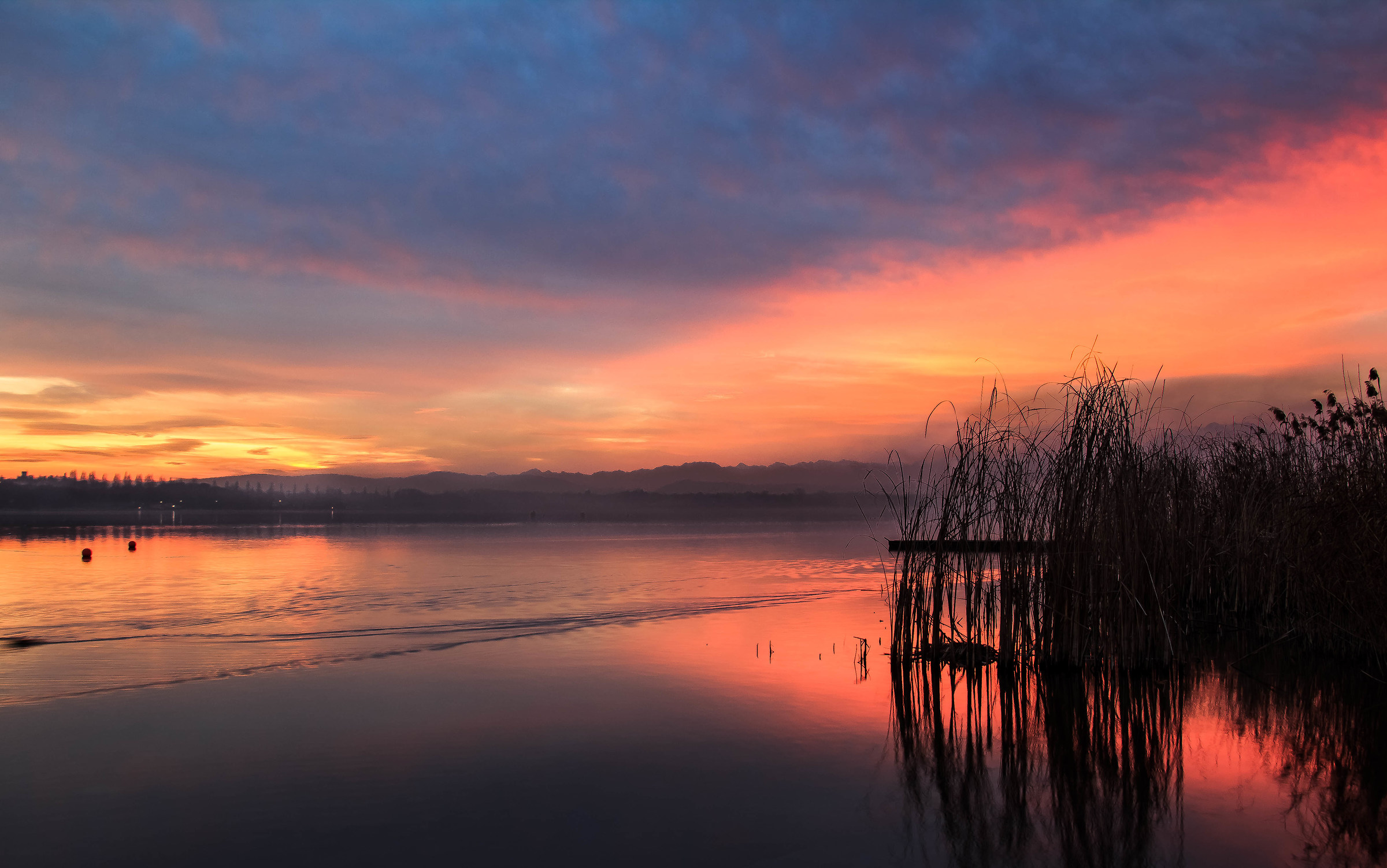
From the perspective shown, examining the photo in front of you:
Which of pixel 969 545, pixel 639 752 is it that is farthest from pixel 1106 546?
pixel 639 752

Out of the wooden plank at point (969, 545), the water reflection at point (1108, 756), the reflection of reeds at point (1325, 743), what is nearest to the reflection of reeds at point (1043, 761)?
the water reflection at point (1108, 756)

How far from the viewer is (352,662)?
9.92 m

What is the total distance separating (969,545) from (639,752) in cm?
400

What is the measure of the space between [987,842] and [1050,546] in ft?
12.9

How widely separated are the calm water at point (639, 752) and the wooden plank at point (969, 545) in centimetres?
126

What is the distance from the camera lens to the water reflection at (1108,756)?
4.65m

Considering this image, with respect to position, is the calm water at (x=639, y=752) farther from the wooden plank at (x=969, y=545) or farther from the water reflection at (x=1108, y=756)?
→ the wooden plank at (x=969, y=545)

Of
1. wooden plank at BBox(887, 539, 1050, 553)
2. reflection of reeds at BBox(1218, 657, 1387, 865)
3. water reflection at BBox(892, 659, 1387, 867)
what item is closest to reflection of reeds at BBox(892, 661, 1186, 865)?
water reflection at BBox(892, 659, 1387, 867)

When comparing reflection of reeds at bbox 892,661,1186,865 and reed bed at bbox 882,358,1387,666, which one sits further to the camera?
reed bed at bbox 882,358,1387,666

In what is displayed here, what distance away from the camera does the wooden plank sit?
320 inches

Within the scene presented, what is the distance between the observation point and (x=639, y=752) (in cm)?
640

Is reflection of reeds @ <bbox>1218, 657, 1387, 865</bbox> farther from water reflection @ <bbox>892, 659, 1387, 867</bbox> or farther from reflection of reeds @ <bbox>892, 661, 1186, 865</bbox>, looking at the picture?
reflection of reeds @ <bbox>892, 661, 1186, 865</bbox>

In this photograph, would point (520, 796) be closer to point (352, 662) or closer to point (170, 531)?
point (352, 662)

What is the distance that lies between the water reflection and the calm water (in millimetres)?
26
